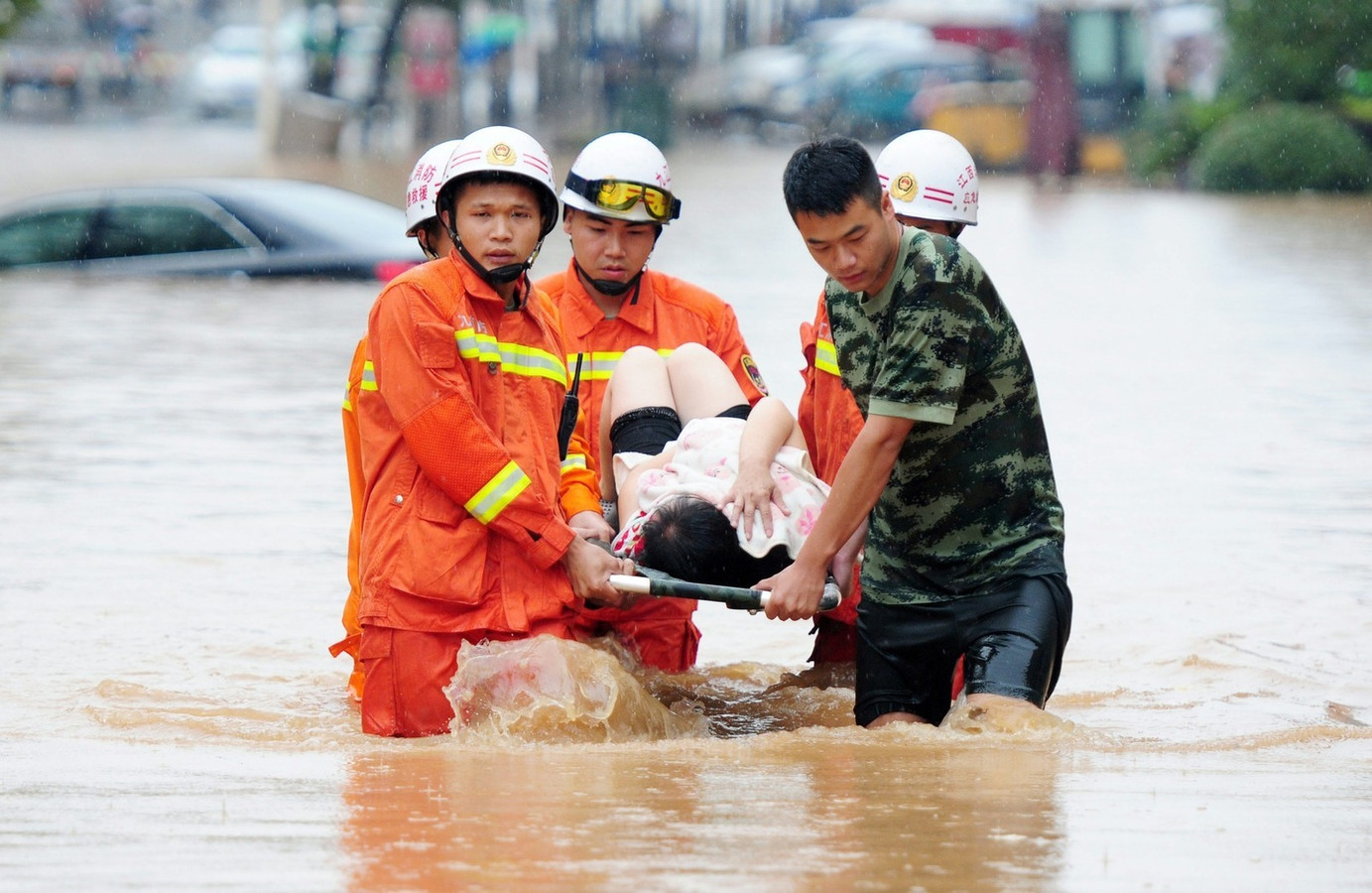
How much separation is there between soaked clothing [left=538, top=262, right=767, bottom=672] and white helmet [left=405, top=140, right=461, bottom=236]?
478 millimetres

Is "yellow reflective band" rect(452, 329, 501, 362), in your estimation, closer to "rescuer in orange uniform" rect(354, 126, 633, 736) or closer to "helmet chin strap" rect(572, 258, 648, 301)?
"rescuer in orange uniform" rect(354, 126, 633, 736)

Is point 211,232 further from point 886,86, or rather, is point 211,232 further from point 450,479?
point 886,86

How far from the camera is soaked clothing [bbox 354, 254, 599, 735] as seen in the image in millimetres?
5422

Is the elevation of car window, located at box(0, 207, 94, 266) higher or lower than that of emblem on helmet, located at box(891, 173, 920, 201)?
lower

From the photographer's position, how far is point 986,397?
17.5 ft

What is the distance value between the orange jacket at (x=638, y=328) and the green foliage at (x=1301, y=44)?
29.3 metres

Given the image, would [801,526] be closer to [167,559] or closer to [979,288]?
[979,288]

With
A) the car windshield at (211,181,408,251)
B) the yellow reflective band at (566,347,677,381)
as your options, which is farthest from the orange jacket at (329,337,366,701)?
the car windshield at (211,181,408,251)

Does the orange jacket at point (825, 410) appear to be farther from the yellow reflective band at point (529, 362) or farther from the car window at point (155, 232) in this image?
the car window at point (155, 232)

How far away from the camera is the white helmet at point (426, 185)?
20.2 ft

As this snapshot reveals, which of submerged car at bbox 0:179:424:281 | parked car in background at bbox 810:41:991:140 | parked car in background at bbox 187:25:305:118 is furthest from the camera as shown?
parked car in background at bbox 187:25:305:118

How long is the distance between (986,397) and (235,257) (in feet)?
40.8

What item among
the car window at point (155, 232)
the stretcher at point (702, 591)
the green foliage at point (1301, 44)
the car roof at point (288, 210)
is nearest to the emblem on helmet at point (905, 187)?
the stretcher at point (702, 591)

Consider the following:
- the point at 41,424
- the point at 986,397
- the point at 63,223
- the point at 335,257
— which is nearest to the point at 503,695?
the point at 986,397
